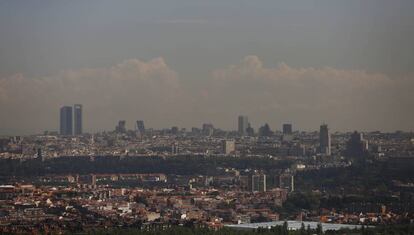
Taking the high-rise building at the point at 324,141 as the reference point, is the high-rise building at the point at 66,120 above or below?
above

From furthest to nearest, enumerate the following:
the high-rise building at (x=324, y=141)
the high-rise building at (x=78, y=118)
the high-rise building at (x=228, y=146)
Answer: the high-rise building at (x=228, y=146) < the high-rise building at (x=78, y=118) < the high-rise building at (x=324, y=141)

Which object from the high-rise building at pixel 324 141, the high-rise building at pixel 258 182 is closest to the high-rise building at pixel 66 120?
the high-rise building at pixel 324 141

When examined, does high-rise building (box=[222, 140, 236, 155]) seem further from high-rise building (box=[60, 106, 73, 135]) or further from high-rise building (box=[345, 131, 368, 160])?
high-rise building (box=[345, 131, 368, 160])

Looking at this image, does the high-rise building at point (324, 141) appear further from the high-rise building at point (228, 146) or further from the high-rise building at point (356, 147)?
the high-rise building at point (228, 146)

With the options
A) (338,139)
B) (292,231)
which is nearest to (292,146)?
(338,139)

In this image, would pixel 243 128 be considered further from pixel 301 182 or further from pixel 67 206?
pixel 67 206
